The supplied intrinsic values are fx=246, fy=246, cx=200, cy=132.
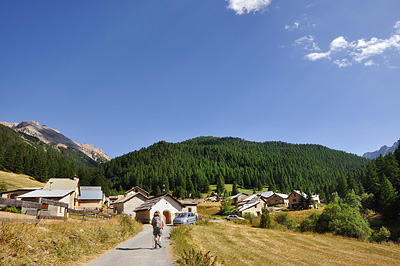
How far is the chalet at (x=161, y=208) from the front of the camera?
45700mm

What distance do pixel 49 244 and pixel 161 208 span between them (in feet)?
125

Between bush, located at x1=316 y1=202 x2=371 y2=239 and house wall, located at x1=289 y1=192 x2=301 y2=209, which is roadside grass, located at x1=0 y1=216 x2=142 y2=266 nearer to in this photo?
bush, located at x1=316 y1=202 x2=371 y2=239

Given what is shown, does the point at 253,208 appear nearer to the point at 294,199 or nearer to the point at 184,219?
the point at 294,199

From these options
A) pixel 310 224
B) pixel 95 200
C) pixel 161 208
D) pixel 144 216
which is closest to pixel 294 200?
pixel 310 224

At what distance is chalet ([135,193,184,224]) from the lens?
45700 millimetres

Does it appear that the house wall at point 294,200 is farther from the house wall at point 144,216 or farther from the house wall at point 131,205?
the house wall at point 144,216

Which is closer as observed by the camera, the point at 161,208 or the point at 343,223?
the point at 343,223

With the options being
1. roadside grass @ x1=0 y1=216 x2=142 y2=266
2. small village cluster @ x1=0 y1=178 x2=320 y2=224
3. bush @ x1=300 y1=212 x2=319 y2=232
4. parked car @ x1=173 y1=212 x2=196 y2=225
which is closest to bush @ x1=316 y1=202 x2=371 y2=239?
bush @ x1=300 y1=212 x2=319 y2=232

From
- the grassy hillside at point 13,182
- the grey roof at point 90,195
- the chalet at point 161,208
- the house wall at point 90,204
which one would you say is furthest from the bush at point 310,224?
the grassy hillside at point 13,182

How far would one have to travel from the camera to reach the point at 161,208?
4700 centimetres

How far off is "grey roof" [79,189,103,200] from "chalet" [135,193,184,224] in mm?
15649

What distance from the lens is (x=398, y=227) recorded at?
2240 inches

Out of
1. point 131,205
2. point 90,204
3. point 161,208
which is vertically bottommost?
point 161,208

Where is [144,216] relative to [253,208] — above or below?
above
